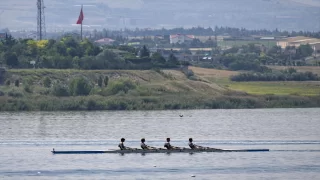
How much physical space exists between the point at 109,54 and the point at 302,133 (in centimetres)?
4648

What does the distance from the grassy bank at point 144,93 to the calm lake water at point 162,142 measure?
3700 millimetres

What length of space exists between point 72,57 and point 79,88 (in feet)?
56.1

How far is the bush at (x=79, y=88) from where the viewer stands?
105 m

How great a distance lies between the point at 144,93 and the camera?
106 m

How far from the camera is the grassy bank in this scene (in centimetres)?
10044

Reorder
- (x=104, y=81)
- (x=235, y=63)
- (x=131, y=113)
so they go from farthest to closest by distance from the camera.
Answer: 1. (x=235, y=63)
2. (x=104, y=81)
3. (x=131, y=113)

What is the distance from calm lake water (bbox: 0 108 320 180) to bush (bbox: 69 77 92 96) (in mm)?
8296

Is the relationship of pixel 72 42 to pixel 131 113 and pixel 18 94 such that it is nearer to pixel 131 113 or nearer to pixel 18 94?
pixel 18 94

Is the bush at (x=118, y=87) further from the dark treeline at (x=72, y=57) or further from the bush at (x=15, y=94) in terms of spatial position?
the dark treeline at (x=72, y=57)

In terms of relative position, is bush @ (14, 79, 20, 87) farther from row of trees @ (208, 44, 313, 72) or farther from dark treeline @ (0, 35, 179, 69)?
row of trees @ (208, 44, 313, 72)

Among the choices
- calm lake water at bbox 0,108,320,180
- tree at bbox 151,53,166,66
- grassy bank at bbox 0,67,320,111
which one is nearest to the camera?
calm lake water at bbox 0,108,320,180

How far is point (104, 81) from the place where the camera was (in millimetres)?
110125

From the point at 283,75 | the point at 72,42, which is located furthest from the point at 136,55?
the point at 283,75

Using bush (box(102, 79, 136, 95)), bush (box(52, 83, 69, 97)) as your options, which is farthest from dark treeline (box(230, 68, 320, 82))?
bush (box(52, 83, 69, 97))
